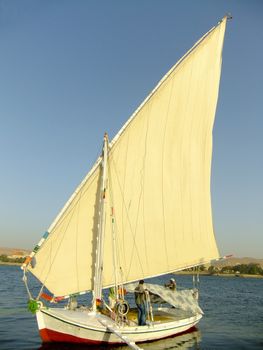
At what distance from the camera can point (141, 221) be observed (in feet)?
69.4

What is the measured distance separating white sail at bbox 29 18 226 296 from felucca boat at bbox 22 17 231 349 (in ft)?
0.17

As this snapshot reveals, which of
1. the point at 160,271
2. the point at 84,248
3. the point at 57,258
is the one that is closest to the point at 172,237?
the point at 160,271

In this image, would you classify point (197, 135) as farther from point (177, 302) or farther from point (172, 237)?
point (177, 302)

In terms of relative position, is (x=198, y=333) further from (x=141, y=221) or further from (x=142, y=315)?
(x=141, y=221)

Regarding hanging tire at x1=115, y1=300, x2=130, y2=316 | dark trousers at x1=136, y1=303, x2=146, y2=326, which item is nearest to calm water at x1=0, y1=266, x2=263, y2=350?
dark trousers at x1=136, y1=303, x2=146, y2=326

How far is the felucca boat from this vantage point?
18.5 m

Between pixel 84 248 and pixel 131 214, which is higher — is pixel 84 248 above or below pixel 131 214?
below

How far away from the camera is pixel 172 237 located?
22.4m

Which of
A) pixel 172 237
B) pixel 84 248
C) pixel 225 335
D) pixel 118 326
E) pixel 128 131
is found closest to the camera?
pixel 118 326

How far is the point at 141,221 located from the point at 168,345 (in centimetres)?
646

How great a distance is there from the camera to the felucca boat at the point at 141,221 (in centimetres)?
1848

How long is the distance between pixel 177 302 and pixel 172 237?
397 cm

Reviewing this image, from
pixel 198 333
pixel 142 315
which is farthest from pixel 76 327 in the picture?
pixel 198 333

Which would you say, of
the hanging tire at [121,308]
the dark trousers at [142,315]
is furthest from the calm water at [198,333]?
the hanging tire at [121,308]
